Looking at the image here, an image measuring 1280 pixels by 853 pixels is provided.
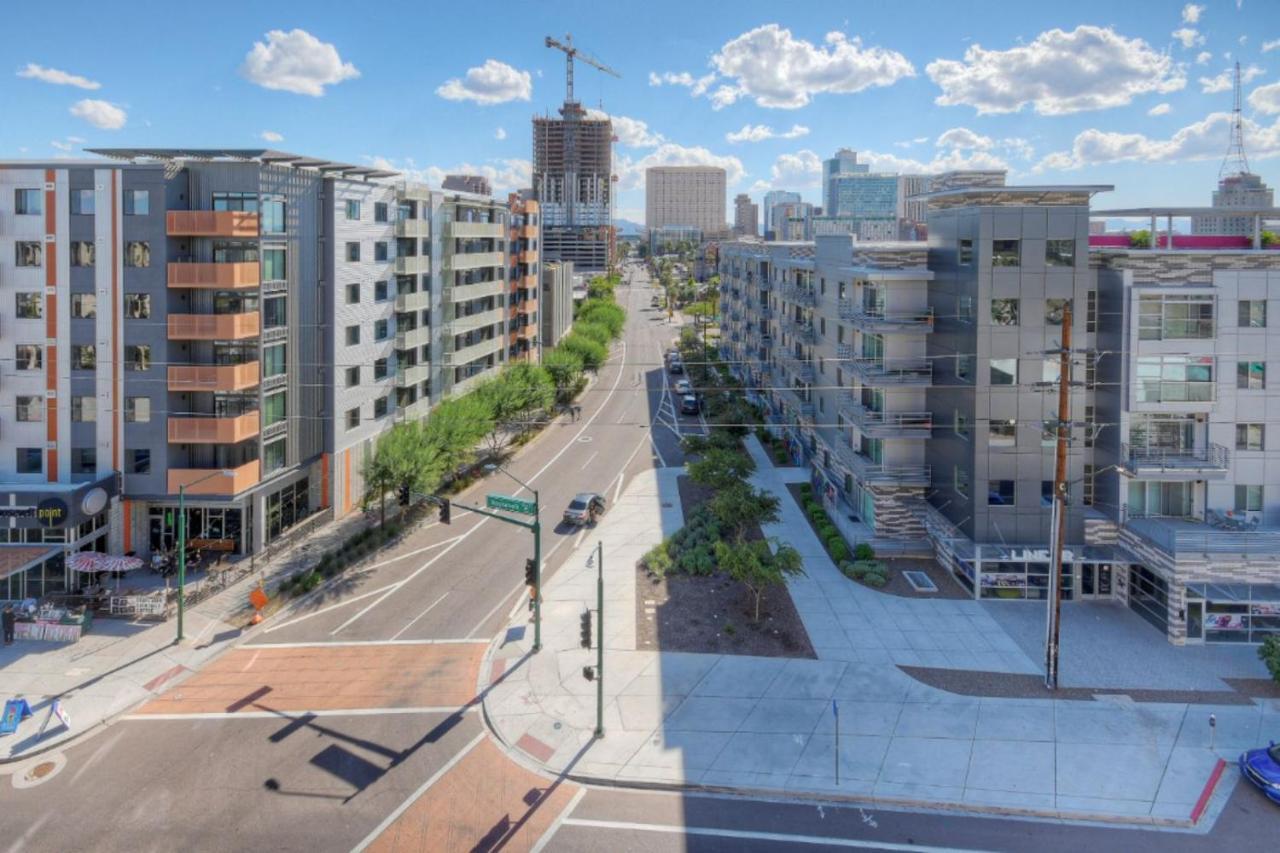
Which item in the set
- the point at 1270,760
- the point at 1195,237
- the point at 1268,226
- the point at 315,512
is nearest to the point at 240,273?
the point at 315,512

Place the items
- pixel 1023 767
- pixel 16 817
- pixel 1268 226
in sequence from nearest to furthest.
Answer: pixel 16 817 → pixel 1023 767 → pixel 1268 226

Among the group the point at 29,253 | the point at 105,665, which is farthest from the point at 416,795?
the point at 29,253

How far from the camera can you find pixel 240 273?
126 ft

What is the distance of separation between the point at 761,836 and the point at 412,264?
42765 mm

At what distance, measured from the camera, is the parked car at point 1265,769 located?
70.7ft

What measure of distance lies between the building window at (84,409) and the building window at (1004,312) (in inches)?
1566

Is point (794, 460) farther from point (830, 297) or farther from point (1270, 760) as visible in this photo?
point (1270, 760)

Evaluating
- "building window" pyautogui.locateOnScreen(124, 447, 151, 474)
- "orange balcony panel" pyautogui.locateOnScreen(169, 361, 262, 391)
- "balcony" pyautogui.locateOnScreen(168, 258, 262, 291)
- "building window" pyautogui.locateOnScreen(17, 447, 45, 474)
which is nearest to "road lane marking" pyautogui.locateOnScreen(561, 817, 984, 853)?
"orange balcony panel" pyautogui.locateOnScreen(169, 361, 262, 391)

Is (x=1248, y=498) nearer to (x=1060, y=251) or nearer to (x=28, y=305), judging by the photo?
(x=1060, y=251)

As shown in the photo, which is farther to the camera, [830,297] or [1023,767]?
[830,297]

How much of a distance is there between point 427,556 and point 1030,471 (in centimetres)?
2773

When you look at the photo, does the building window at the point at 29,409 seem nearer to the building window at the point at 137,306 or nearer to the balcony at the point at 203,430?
the building window at the point at 137,306

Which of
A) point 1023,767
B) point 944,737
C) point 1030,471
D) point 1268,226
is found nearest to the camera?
point 1023,767

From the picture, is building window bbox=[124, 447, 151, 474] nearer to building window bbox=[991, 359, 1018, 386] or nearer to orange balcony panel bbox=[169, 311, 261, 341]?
orange balcony panel bbox=[169, 311, 261, 341]
